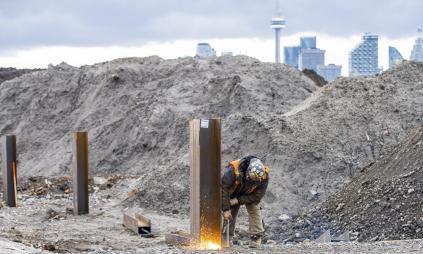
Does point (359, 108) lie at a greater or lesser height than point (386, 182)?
greater

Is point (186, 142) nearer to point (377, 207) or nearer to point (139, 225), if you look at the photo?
point (139, 225)

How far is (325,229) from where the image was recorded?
1545 centimetres

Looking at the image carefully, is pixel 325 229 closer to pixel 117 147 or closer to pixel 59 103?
pixel 117 147

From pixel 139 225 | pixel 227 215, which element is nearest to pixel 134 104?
pixel 139 225

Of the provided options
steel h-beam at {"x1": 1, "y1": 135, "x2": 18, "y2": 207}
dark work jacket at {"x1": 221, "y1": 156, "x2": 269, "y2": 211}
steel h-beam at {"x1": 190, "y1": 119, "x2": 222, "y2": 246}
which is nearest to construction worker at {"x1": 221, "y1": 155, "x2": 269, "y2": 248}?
dark work jacket at {"x1": 221, "y1": 156, "x2": 269, "y2": 211}

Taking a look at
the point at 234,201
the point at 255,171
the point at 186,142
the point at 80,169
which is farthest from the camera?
the point at 186,142

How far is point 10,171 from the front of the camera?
758 inches

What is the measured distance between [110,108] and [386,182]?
16843 mm

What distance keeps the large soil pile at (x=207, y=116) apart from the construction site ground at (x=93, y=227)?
0.97 meters

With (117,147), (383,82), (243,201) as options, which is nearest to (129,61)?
(117,147)

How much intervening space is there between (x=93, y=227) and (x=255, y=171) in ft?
19.2

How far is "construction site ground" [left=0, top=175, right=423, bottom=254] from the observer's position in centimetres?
1140

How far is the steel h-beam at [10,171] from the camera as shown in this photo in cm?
1906

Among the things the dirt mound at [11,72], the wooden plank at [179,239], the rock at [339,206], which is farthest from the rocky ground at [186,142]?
the dirt mound at [11,72]
